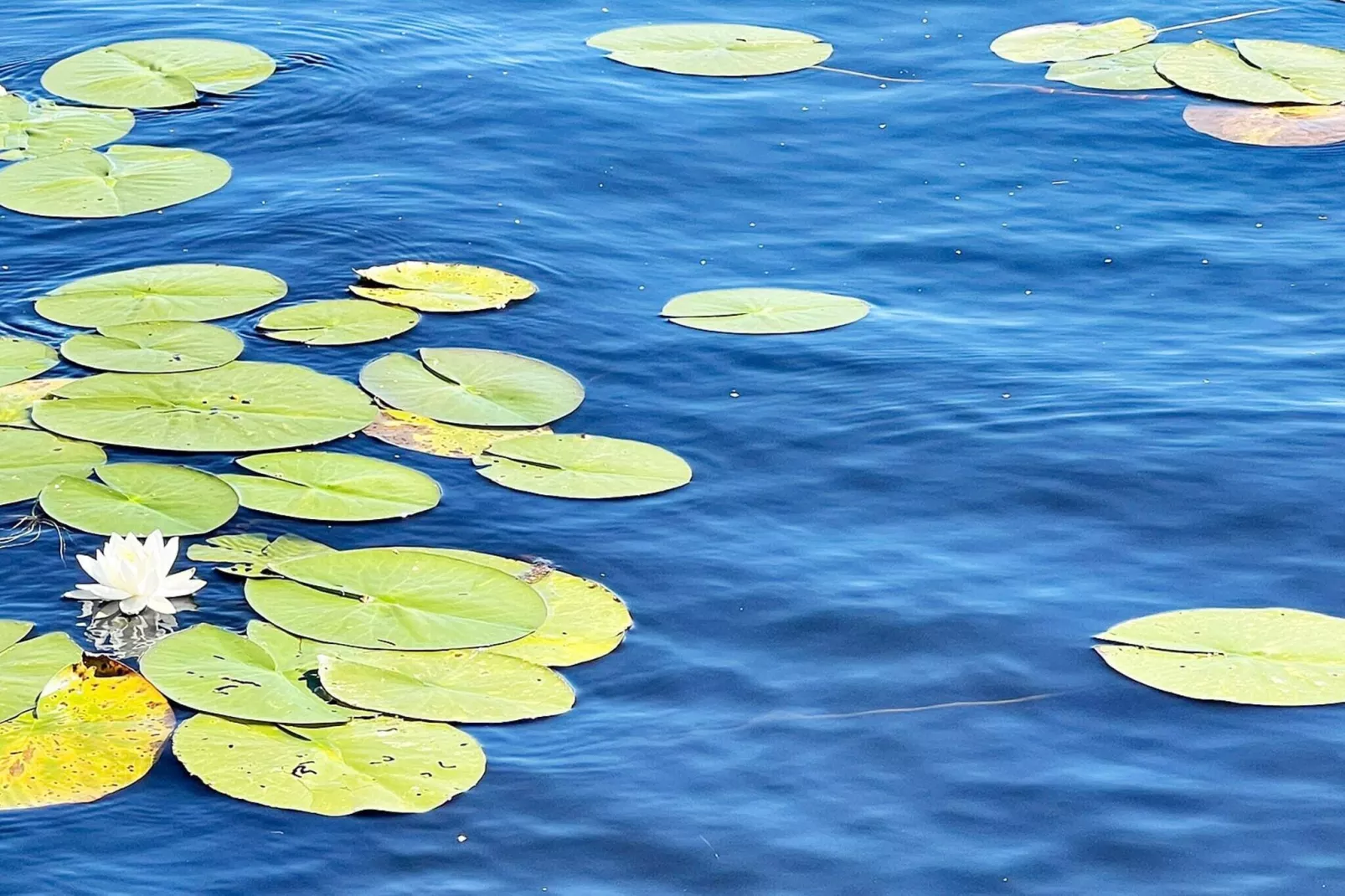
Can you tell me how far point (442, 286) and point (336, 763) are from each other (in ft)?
10.8

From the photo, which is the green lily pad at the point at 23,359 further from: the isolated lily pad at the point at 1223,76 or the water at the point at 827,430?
the isolated lily pad at the point at 1223,76

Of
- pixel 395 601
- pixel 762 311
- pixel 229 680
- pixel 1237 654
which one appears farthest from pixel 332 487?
pixel 1237 654

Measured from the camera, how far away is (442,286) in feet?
22.6

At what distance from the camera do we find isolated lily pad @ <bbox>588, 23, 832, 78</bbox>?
9.59 metres

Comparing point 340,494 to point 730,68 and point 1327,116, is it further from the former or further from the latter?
point 1327,116

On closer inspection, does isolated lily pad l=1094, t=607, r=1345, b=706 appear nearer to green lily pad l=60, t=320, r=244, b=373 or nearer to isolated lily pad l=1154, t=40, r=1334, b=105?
green lily pad l=60, t=320, r=244, b=373

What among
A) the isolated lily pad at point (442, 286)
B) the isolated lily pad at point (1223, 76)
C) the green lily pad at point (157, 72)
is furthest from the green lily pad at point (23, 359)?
the isolated lily pad at point (1223, 76)

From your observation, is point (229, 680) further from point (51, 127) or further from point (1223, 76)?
point (1223, 76)

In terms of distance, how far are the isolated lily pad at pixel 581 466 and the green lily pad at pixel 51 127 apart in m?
3.75

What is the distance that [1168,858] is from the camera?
3.84 meters

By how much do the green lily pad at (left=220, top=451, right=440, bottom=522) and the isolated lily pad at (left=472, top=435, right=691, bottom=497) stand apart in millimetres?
264

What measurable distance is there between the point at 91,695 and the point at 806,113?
19.4ft

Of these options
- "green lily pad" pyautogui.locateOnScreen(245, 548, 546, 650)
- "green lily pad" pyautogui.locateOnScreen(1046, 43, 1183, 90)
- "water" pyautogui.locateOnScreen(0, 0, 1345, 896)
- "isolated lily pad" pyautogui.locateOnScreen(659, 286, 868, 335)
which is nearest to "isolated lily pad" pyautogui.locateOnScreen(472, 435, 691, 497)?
"water" pyautogui.locateOnScreen(0, 0, 1345, 896)

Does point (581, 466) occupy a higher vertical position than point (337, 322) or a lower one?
lower
